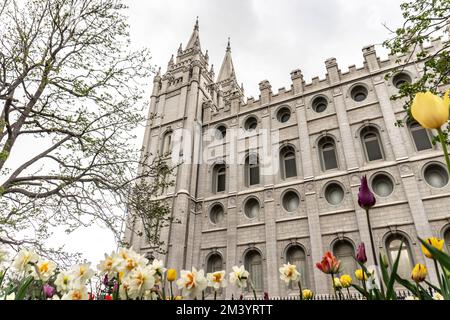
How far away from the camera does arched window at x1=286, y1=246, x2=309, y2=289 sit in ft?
47.2

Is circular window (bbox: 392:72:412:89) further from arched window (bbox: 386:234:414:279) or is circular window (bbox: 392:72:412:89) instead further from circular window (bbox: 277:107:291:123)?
arched window (bbox: 386:234:414:279)

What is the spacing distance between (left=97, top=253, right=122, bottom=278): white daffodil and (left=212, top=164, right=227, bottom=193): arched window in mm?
18029

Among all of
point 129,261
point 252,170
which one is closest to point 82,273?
point 129,261

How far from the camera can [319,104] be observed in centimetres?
1892

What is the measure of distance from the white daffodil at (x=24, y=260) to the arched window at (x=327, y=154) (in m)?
16.3

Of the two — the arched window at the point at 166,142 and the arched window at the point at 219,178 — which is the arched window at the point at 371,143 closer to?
the arched window at the point at 219,178

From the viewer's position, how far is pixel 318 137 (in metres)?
17.5

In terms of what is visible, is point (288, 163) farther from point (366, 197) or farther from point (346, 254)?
point (366, 197)

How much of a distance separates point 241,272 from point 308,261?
43.9 ft

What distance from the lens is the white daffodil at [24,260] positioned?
6.82 ft

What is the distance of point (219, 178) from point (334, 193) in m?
8.14

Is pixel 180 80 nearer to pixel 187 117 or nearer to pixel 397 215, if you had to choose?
pixel 187 117
